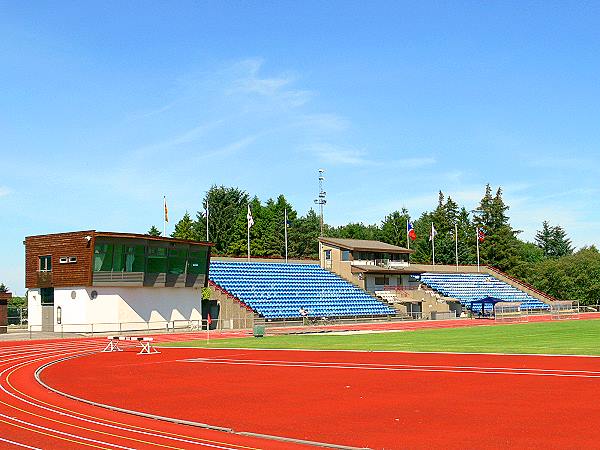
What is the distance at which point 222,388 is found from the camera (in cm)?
2305

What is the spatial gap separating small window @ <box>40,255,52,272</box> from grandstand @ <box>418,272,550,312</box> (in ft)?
155

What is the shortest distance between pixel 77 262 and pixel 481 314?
151 feet

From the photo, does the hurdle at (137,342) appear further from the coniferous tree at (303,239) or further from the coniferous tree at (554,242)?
the coniferous tree at (554,242)

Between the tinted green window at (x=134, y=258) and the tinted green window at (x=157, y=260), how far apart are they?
74 centimetres

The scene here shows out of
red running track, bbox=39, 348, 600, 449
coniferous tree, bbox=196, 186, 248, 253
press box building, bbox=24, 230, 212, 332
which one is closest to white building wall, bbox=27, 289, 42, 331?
press box building, bbox=24, 230, 212, 332

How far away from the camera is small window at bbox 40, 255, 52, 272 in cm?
6019

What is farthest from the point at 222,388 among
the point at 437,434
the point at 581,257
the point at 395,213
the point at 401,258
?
the point at 395,213

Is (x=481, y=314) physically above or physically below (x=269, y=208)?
below

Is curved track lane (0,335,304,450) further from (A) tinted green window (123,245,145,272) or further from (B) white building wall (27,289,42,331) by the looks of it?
(B) white building wall (27,289,42,331)

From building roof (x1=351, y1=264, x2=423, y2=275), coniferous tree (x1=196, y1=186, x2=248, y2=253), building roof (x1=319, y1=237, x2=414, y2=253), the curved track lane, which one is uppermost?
coniferous tree (x1=196, y1=186, x2=248, y2=253)

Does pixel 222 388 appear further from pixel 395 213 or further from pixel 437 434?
pixel 395 213

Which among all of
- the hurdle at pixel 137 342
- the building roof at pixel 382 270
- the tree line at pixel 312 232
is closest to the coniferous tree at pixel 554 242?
the tree line at pixel 312 232

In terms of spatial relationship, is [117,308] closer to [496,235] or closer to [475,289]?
[475,289]

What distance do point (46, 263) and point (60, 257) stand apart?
7.56 feet
